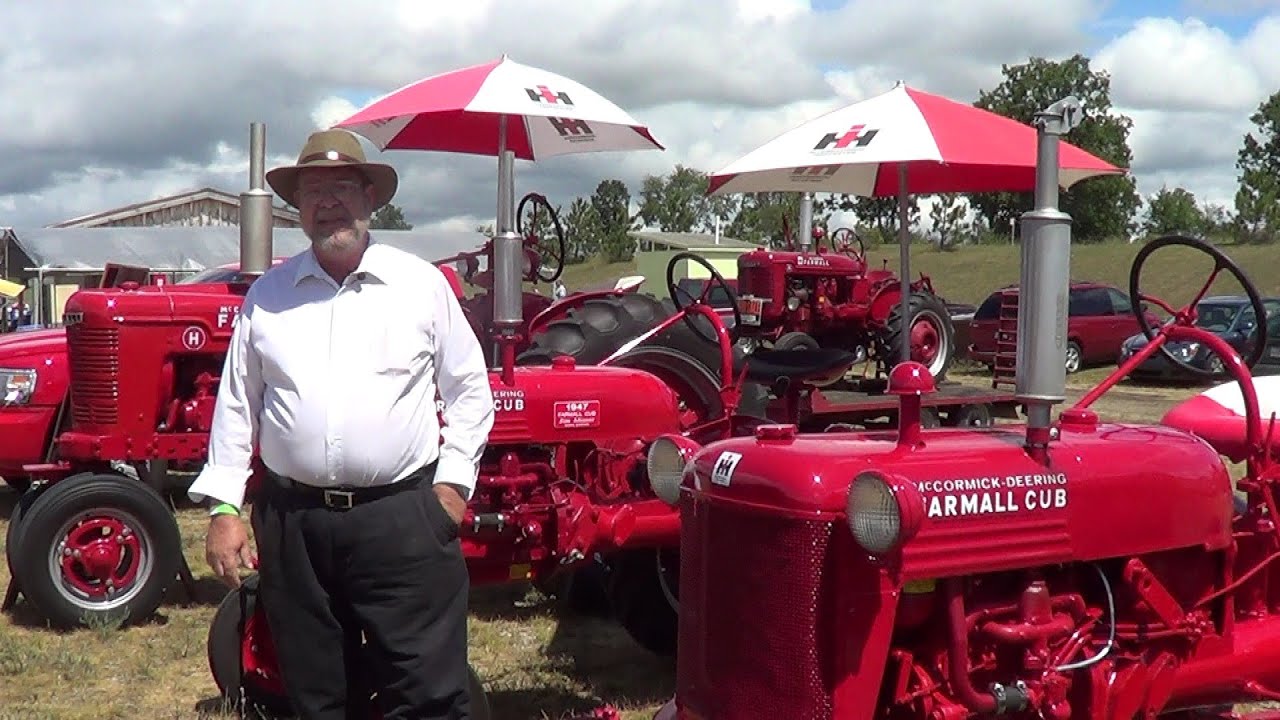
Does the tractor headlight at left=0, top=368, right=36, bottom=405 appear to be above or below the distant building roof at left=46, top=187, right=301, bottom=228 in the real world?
below

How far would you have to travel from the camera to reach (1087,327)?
2095 centimetres

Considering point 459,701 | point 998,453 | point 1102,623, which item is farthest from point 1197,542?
point 459,701

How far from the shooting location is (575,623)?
6.38 m

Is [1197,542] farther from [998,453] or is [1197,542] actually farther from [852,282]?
[852,282]

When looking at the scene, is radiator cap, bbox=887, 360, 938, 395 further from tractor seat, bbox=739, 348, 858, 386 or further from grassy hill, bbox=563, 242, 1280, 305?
grassy hill, bbox=563, 242, 1280, 305

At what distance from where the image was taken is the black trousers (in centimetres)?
317

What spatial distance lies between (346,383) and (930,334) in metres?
10.5

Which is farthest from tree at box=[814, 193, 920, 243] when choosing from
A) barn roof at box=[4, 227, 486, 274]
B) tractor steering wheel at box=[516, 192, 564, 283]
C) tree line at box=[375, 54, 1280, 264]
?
tractor steering wheel at box=[516, 192, 564, 283]

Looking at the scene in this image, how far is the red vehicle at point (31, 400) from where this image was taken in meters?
7.77

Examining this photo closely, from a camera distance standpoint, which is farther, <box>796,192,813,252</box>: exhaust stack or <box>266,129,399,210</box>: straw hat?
<box>796,192,813,252</box>: exhaust stack

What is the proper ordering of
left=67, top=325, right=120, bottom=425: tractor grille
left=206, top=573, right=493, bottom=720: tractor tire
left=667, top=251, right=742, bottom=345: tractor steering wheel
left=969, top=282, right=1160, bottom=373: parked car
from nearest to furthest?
left=206, top=573, right=493, bottom=720: tractor tire → left=667, top=251, right=742, bottom=345: tractor steering wheel → left=67, top=325, right=120, bottom=425: tractor grille → left=969, top=282, right=1160, bottom=373: parked car

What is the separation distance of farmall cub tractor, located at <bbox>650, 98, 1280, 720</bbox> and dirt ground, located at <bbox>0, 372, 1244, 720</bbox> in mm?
1755

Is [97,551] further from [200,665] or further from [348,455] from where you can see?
[348,455]

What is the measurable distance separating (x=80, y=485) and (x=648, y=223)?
206 feet
